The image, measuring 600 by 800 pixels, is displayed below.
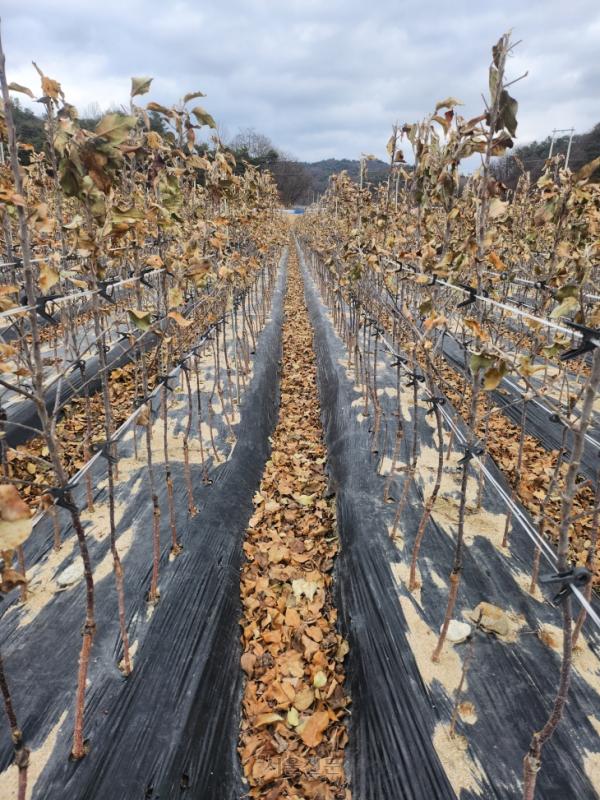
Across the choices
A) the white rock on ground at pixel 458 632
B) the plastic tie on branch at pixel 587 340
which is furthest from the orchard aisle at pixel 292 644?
the plastic tie on branch at pixel 587 340

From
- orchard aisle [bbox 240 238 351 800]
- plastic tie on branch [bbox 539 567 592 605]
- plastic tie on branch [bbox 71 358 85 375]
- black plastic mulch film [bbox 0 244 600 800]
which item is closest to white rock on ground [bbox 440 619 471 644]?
black plastic mulch film [bbox 0 244 600 800]

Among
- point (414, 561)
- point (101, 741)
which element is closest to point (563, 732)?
point (414, 561)

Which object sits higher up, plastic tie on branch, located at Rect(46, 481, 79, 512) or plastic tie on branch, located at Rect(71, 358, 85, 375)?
plastic tie on branch, located at Rect(71, 358, 85, 375)

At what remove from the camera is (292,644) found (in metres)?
3.01

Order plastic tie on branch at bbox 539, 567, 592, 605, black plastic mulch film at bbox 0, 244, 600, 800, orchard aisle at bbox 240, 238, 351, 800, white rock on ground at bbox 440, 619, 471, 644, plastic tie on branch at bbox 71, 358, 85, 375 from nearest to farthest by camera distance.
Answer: plastic tie on branch at bbox 539, 567, 592, 605 < black plastic mulch film at bbox 0, 244, 600, 800 < orchard aisle at bbox 240, 238, 351, 800 < plastic tie on branch at bbox 71, 358, 85, 375 < white rock on ground at bbox 440, 619, 471, 644

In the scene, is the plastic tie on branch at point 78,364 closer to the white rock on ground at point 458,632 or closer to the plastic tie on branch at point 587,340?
the plastic tie on branch at point 587,340

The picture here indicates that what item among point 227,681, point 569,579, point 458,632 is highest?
point 569,579

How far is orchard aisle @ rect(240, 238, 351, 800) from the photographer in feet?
7.60

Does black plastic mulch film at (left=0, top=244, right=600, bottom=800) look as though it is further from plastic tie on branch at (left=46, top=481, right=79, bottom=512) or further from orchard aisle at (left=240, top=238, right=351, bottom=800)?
plastic tie on branch at (left=46, top=481, right=79, bottom=512)

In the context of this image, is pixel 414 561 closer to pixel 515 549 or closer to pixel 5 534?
pixel 515 549

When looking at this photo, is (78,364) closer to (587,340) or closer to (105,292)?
(105,292)

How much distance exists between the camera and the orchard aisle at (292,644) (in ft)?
7.60

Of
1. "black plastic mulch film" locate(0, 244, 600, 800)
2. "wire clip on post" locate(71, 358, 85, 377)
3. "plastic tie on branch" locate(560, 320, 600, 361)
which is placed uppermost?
"plastic tie on branch" locate(560, 320, 600, 361)

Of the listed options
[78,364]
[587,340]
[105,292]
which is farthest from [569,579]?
[78,364]
